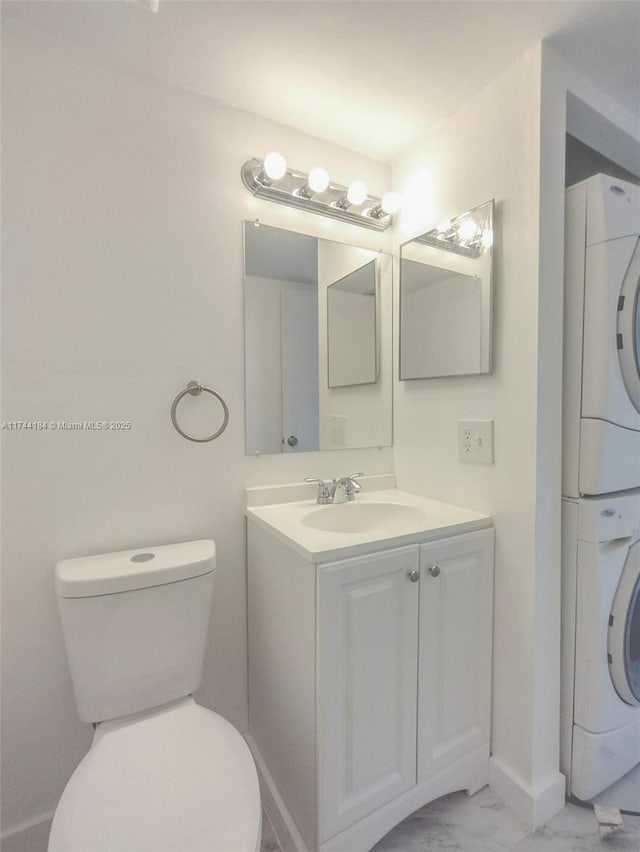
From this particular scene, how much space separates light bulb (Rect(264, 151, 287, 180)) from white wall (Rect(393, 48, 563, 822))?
24.1 inches

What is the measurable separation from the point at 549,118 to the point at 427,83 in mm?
398

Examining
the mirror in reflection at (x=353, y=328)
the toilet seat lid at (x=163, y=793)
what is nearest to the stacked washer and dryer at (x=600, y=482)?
the mirror in reflection at (x=353, y=328)

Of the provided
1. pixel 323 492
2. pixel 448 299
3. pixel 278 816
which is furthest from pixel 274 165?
pixel 278 816

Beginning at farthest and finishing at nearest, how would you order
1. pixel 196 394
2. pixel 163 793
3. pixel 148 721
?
1. pixel 196 394
2. pixel 148 721
3. pixel 163 793

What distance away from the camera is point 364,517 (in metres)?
1.48

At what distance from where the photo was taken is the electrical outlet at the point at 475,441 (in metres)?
1.27

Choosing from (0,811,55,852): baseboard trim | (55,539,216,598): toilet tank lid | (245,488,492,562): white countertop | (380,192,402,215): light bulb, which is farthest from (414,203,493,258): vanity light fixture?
(0,811,55,852): baseboard trim

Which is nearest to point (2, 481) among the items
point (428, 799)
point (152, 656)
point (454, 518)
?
point (152, 656)

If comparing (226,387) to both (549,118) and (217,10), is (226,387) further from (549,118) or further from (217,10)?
(549,118)

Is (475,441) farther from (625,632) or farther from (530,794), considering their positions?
(530,794)

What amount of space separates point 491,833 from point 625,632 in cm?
70

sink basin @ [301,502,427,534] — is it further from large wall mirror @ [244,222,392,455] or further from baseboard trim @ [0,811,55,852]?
baseboard trim @ [0,811,55,852]

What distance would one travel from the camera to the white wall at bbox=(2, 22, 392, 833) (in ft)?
3.56

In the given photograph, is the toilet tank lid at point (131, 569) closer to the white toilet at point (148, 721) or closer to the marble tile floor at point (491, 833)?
the white toilet at point (148, 721)
